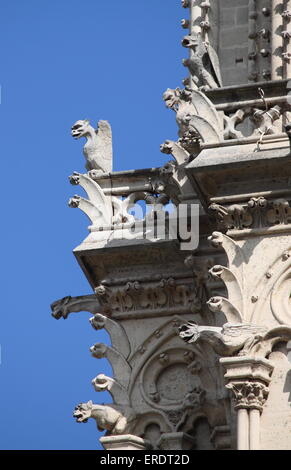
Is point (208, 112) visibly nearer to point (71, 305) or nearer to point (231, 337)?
point (231, 337)

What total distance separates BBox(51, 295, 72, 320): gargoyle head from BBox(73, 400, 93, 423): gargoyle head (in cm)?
208

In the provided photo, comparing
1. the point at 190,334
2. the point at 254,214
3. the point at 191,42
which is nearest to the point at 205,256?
the point at 254,214

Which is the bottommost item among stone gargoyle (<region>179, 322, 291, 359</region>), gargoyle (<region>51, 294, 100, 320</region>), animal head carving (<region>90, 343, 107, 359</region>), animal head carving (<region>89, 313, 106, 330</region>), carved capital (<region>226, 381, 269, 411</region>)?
carved capital (<region>226, 381, 269, 411</region>)

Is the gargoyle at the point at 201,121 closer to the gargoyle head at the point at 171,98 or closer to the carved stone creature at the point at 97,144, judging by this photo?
the gargoyle head at the point at 171,98

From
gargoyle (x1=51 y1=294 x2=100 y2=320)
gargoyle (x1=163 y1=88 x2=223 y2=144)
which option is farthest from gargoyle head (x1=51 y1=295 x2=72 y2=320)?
gargoyle (x1=163 y1=88 x2=223 y2=144)

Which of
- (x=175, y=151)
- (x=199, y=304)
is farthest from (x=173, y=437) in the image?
(x=175, y=151)

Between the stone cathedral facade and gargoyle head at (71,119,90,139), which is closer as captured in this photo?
the stone cathedral facade

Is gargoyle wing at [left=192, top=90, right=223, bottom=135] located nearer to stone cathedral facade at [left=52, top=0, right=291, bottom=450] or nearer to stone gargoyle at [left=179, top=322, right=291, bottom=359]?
stone cathedral facade at [left=52, top=0, right=291, bottom=450]

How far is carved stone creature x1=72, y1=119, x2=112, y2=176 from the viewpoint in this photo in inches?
1267

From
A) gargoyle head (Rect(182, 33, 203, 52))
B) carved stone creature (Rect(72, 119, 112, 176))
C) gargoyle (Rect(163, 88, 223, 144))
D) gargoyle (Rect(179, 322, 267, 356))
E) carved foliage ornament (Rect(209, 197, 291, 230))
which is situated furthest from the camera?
carved stone creature (Rect(72, 119, 112, 176))

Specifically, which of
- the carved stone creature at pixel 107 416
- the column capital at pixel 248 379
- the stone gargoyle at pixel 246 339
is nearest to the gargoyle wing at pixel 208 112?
the stone gargoyle at pixel 246 339

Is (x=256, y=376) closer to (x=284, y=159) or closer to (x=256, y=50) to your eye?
(x=284, y=159)

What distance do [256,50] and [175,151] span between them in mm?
2235

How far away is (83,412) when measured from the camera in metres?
30.0
